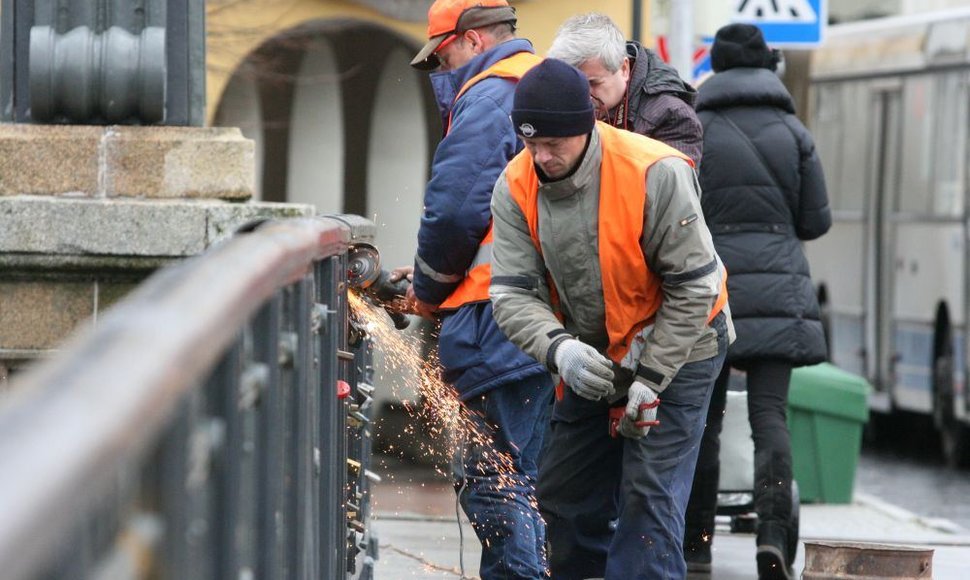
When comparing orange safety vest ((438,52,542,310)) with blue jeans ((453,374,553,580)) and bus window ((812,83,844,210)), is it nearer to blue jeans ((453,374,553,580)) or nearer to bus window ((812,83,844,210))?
blue jeans ((453,374,553,580))

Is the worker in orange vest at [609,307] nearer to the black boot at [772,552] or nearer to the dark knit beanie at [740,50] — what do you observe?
the black boot at [772,552]

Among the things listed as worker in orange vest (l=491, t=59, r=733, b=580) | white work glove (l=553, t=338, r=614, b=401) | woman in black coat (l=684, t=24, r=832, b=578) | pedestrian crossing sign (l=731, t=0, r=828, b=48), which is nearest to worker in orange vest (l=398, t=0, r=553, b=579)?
worker in orange vest (l=491, t=59, r=733, b=580)

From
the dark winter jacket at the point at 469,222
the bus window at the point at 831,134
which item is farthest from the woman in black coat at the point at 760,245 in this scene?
the bus window at the point at 831,134

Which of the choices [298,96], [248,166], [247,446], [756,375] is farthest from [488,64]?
[298,96]

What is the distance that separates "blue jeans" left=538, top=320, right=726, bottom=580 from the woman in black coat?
160cm

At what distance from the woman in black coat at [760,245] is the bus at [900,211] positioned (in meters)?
8.22

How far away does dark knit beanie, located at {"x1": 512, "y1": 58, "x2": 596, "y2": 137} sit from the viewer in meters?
4.49

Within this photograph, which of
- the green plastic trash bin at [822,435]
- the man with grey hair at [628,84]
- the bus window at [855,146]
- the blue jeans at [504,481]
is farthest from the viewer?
the bus window at [855,146]

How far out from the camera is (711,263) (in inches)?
187

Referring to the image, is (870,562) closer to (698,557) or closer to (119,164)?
(698,557)

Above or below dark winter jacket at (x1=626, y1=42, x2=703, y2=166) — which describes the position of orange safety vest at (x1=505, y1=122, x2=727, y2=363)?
below

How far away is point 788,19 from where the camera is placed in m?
10.2

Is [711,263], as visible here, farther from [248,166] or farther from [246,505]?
[246,505]

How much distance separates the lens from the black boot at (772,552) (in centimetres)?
659
